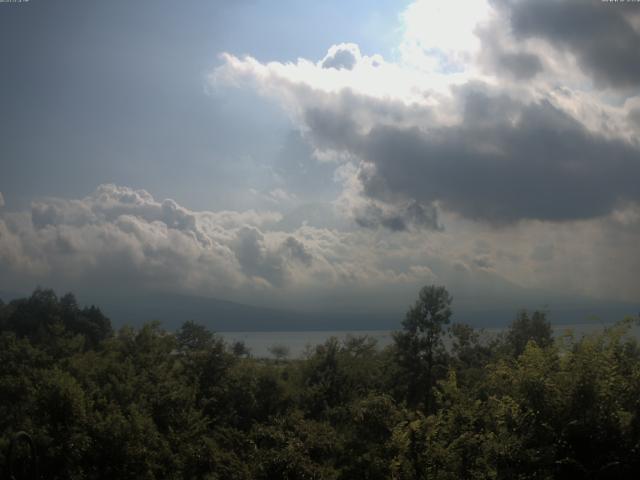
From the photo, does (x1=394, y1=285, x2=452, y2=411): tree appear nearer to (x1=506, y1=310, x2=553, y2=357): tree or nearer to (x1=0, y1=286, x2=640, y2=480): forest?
(x1=0, y1=286, x2=640, y2=480): forest

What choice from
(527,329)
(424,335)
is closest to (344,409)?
(424,335)

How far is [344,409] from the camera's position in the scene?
104 feet

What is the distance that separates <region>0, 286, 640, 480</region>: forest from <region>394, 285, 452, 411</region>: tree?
10 centimetres

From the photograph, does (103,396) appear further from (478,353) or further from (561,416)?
(478,353)

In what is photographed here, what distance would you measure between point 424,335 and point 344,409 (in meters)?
13.9

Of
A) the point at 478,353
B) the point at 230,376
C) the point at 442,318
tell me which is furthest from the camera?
the point at 478,353

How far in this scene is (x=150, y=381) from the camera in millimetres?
34281

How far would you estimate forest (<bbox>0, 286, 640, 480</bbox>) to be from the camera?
13.8 metres

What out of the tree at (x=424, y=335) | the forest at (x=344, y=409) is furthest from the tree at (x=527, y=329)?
the tree at (x=424, y=335)

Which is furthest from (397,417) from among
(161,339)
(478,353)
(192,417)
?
(478,353)

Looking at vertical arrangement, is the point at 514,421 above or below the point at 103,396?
above

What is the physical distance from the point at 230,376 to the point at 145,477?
501 inches

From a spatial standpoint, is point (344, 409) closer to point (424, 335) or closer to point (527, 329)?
point (424, 335)

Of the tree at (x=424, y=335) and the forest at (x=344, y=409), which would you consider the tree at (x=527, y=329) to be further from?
the tree at (x=424, y=335)
